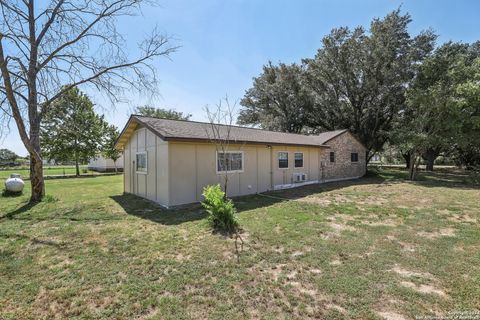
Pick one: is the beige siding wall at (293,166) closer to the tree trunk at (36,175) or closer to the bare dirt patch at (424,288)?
the bare dirt patch at (424,288)

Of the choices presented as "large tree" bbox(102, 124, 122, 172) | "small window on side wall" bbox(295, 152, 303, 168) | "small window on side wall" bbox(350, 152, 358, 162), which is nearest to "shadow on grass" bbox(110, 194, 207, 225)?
"small window on side wall" bbox(295, 152, 303, 168)

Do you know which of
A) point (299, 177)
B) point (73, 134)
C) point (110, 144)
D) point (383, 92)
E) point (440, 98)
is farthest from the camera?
point (110, 144)

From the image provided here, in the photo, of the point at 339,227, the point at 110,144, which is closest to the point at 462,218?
the point at 339,227

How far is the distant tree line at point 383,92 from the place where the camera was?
14688mm

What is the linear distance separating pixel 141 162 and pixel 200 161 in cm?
318

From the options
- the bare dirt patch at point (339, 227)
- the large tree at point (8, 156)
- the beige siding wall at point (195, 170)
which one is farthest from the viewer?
the large tree at point (8, 156)

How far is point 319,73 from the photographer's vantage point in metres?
22.8

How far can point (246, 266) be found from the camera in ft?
12.9

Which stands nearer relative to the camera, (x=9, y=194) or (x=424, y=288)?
(x=424, y=288)

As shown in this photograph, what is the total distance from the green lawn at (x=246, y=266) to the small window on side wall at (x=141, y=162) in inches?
129

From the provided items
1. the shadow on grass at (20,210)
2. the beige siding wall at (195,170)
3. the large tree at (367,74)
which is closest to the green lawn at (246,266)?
the shadow on grass at (20,210)

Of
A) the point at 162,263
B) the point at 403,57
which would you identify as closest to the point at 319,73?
the point at 403,57

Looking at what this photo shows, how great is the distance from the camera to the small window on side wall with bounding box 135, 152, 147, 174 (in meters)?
9.92

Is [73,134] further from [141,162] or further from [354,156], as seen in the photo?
[354,156]
